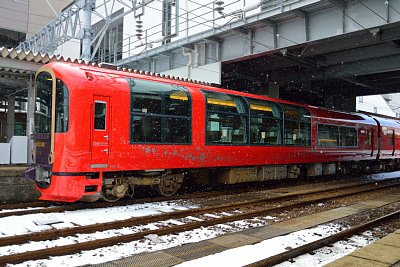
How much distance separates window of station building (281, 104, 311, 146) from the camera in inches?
510

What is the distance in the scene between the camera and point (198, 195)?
33.1 feet

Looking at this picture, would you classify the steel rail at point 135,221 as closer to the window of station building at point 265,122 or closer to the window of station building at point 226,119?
the window of station building at point 226,119

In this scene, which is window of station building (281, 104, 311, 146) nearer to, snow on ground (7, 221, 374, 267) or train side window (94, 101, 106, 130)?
snow on ground (7, 221, 374, 267)

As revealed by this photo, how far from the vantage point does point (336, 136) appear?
15648mm

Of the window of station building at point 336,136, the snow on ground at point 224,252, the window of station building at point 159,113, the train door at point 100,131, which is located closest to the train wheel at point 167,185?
the window of station building at point 159,113

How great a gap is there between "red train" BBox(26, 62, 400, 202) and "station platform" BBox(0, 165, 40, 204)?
44.8 inches

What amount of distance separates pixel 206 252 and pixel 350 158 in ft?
44.7

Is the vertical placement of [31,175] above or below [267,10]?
below

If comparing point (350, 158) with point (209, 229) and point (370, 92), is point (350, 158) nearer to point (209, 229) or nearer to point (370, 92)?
point (370, 92)

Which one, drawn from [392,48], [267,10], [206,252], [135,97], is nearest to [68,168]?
[135,97]

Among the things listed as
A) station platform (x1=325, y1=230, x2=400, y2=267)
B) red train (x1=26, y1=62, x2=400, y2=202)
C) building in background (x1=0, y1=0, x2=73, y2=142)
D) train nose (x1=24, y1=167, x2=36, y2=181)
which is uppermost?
building in background (x1=0, y1=0, x2=73, y2=142)

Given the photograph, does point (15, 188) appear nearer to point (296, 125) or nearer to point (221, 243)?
point (221, 243)

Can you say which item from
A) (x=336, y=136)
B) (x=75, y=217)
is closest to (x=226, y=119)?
(x=75, y=217)

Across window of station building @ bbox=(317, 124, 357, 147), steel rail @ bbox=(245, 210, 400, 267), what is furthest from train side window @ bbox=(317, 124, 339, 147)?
steel rail @ bbox=(245, 210, 400, 267)
